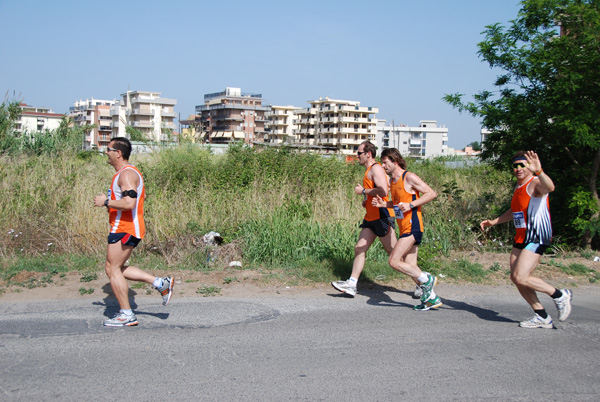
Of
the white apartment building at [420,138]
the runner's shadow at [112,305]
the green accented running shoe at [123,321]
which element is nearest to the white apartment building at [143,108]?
the white apartment building at [420,138]

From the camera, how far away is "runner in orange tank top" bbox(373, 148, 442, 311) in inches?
257

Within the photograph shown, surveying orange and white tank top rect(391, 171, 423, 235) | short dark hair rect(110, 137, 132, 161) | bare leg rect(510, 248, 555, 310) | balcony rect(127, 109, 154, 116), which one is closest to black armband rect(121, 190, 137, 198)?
short dark hair rect(110, 137, 132, 161)

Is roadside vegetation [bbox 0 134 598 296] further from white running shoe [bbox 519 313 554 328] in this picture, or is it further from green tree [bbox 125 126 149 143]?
green tree [bbox 125 126 149 143]

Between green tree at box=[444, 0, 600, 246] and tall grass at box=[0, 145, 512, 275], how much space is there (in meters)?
1.50

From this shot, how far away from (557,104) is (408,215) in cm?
549

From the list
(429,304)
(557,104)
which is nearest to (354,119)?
(557,104)

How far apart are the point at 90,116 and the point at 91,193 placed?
158m

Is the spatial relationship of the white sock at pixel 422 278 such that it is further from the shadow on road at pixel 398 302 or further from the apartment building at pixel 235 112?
the apartment building at pixel 235 112

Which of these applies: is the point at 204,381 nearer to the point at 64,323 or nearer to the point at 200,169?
the point at 64,323

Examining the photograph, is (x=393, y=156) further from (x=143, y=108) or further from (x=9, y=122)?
(x=143, y=108)

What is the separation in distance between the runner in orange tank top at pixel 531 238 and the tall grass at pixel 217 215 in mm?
2594

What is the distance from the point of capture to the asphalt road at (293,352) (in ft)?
13.4

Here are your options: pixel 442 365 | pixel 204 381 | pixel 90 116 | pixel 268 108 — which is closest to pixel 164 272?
pixel 204 381

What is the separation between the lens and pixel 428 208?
1192cm
